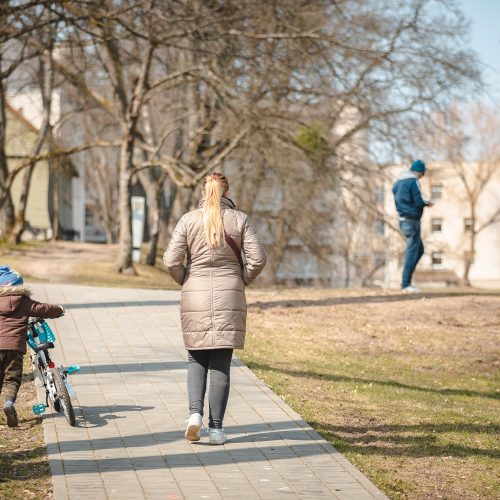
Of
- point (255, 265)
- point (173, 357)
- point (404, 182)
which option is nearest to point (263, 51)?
point (404, 182)

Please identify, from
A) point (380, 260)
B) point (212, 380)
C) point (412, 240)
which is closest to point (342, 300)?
point (412, 240)

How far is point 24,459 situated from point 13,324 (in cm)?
137

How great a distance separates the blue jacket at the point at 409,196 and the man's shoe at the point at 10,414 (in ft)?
34.8

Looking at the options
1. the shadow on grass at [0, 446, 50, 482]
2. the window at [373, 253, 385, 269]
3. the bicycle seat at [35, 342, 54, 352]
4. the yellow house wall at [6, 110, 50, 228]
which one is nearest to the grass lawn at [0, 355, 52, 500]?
the shadow on grass at [0, 446, 50, 482]

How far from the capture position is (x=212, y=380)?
8.30 meters

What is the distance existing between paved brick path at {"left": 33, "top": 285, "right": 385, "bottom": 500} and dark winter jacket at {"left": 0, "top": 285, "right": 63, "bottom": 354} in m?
0.70

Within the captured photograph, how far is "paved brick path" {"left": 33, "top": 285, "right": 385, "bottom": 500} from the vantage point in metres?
7.11

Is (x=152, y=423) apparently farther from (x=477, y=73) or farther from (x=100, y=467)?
(x=477, y=73)

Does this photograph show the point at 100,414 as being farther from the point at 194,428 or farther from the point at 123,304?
the point at 123,304

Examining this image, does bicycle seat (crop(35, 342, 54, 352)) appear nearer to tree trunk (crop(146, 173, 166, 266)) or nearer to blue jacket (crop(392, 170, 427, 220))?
blue jacket (crop(392, 170, 427, 220))

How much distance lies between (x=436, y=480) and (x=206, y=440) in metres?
1.75

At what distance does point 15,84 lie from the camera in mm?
46406

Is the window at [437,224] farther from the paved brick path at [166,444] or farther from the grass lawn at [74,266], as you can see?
the paved brick path at [166,444]

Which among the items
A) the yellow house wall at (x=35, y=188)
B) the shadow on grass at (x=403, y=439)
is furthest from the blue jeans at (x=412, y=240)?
the yellow house wall at (x=35, y=188)
